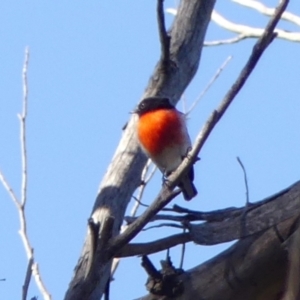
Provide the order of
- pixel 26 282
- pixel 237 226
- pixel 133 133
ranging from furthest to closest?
pixel 133 133
pixel 237 226
pixel 26 282

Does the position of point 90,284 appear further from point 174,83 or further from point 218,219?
point 174,83

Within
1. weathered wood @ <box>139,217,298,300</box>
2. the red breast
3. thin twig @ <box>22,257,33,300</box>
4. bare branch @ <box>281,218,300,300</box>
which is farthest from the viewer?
the red breast

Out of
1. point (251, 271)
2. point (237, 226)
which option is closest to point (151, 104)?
point (237, 226)

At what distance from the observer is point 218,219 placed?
6.78ft

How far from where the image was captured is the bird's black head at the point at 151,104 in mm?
2834

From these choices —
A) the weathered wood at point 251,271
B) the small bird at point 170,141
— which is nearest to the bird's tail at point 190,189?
the small bird at point 170,141

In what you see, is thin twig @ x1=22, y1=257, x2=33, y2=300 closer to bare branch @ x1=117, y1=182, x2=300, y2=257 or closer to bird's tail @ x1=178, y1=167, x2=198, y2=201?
bare branch @ x1=117, y1=182, x2=300, y2=257

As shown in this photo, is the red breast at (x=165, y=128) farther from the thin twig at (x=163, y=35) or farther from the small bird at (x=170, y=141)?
the thin twig at (x=163, y=35)

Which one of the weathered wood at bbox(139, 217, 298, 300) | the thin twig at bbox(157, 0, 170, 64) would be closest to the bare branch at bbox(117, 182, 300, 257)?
the weathered wood at bbox(139, 217, 298, 300)

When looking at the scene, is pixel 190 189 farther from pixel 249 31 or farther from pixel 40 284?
pixel 249 31

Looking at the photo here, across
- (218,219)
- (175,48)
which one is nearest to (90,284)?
(218,219)

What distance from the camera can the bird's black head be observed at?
283 cm

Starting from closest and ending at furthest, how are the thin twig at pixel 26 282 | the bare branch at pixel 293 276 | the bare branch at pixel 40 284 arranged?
the bare branch at pixel 293 276 → the thin twig at pixel 26 282 → the bare branch at pixel 40 284

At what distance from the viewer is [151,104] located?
303cm
